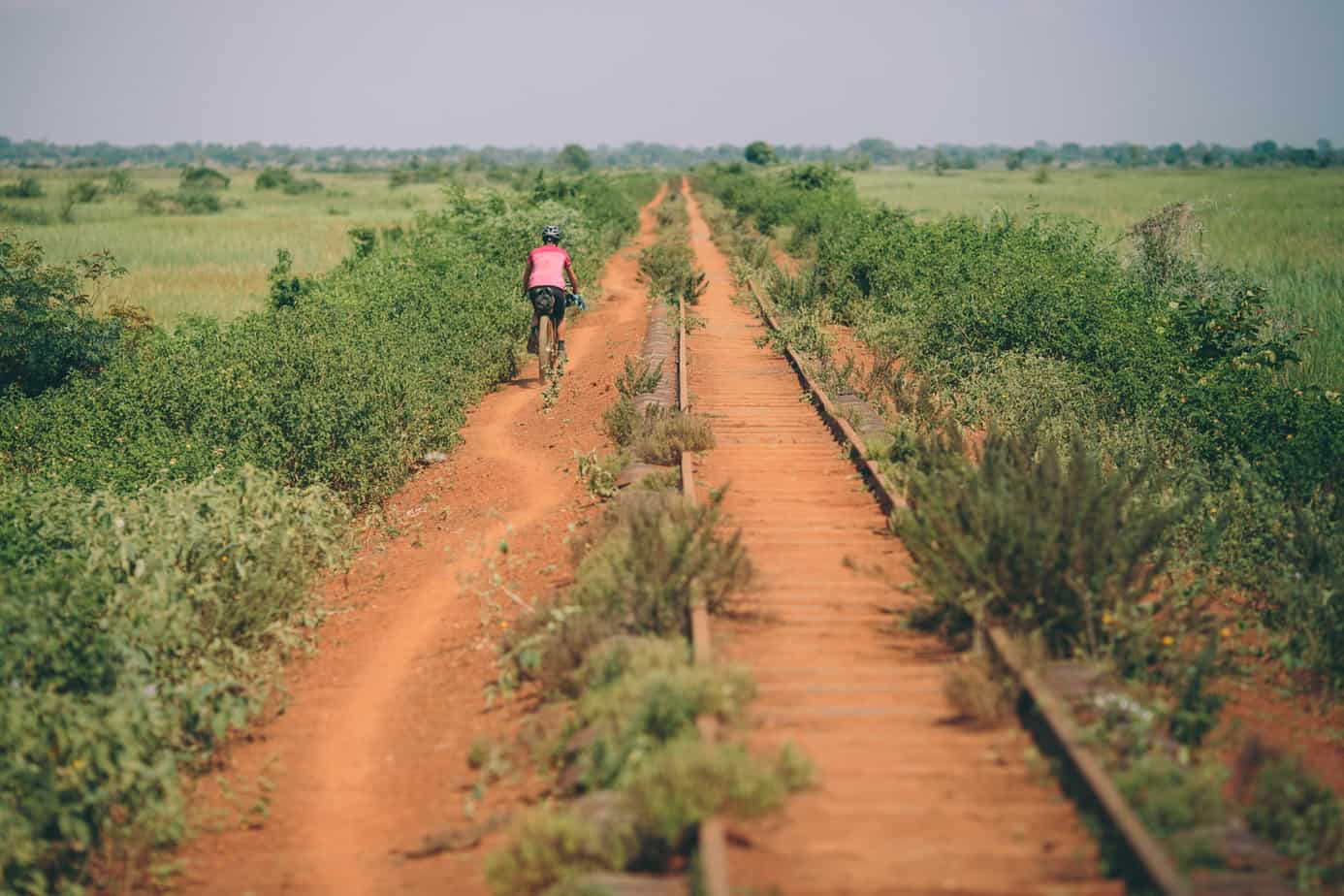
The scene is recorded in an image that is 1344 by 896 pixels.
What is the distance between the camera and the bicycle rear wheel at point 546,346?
13438mm

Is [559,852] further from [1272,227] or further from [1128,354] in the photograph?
[1272,227]

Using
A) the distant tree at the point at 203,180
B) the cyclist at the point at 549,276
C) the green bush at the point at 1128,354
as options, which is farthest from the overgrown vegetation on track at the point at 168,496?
the distant tree at the point at 203,180

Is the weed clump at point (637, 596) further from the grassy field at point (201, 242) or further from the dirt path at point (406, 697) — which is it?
the grassy field at point (201, 242)

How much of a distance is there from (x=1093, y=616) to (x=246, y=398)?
813cm

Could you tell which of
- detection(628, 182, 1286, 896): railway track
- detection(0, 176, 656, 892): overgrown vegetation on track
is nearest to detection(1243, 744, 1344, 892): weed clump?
detection(628, 182, 1286, 896): railway track

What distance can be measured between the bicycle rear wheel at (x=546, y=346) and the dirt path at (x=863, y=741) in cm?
534

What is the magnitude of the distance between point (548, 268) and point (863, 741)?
913cm

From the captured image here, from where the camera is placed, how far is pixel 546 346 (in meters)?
13.6

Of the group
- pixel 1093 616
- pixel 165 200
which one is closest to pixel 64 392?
pixel 1093 616

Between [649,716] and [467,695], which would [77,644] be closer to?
[467,695]

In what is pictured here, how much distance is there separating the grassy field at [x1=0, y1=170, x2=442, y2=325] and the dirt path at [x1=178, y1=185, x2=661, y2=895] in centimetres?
1196

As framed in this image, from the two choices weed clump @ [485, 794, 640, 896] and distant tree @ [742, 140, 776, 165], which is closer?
weed clump @ [485, 794, 640, 896]

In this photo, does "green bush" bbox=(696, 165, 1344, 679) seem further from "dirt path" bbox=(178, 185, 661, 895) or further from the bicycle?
"dirt path" bbox=(178, 185, 661, 895)

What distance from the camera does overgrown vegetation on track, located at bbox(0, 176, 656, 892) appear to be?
5008 mm
